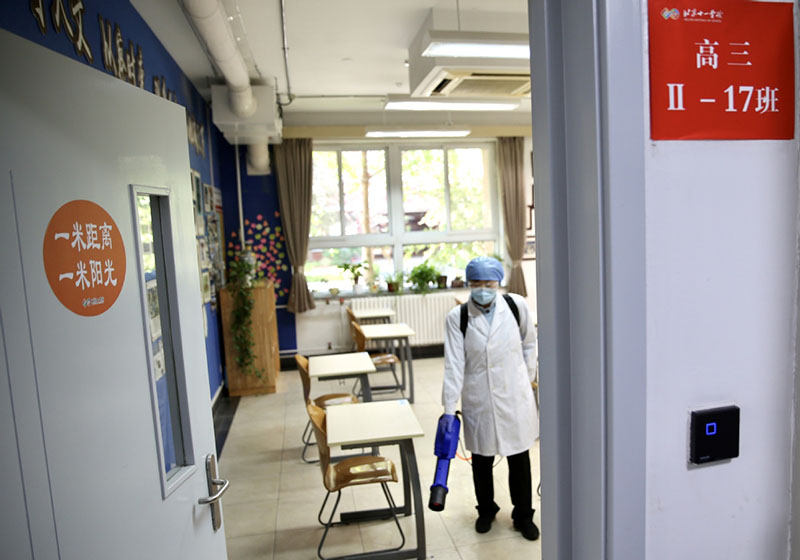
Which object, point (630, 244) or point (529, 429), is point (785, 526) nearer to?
point (630, 244)

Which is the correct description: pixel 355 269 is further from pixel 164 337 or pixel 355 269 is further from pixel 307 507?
pixel 164 337

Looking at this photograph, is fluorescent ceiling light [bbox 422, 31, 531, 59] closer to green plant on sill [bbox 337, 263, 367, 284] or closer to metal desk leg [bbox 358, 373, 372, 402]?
metal desk leg [bbox 358, 373, 372, 402]

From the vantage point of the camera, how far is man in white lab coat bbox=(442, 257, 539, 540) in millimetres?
3029

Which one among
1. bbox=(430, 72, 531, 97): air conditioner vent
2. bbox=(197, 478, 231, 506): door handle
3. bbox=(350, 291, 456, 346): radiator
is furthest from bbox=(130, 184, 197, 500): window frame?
bbox=(350, 291, 456, 346): radiator

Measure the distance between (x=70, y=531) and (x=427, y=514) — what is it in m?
2.79

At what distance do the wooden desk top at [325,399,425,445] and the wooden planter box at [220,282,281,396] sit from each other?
308cm

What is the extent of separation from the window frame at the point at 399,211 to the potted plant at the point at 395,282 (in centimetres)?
19

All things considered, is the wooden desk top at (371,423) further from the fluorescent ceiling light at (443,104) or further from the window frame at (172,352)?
the fluorescent ceiling light at (443,104)

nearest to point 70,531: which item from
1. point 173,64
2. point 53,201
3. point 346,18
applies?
point 53,201

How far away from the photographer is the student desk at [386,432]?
2.86 metres

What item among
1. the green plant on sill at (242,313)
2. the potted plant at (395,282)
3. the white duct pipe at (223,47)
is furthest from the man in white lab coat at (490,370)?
the potted plant at (395,282)

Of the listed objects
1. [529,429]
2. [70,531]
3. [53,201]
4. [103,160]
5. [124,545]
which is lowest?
[529,429]

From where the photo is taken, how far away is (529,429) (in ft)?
10.1

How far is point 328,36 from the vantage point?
15.0ft
